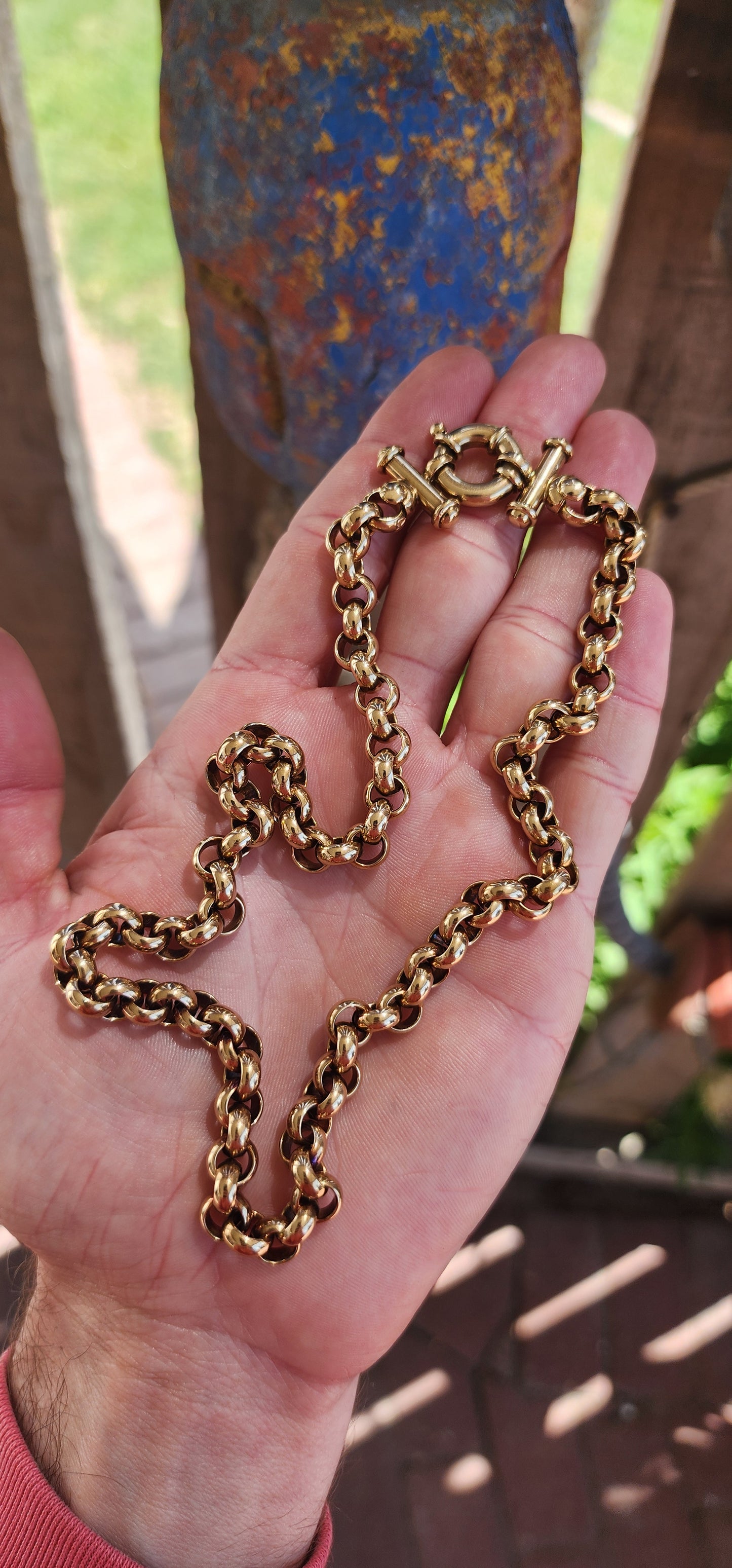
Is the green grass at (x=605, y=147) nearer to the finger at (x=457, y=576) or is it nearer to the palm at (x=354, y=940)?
the finger at (x=457, y=576)

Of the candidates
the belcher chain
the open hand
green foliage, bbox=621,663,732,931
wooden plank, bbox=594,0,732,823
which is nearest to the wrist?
the open hand

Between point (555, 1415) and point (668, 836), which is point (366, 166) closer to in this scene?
point (668, 836)

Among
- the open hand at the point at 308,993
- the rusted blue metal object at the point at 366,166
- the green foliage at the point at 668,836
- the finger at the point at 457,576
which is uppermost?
the rusted blue metal object at the point at 366,166

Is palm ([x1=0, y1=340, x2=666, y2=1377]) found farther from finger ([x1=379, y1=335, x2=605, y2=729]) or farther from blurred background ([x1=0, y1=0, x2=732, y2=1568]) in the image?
blurred background ([x1=0, y1=0, x2=732, y2=1568])

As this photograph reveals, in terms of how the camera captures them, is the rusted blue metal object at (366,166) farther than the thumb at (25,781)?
No

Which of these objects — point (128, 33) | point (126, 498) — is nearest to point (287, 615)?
point (126, 498)

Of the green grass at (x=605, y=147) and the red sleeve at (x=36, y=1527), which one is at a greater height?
the green grass at (x=605, y=147)

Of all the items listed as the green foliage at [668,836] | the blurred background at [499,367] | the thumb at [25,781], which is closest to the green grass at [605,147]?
the blurred background at [499,367]
